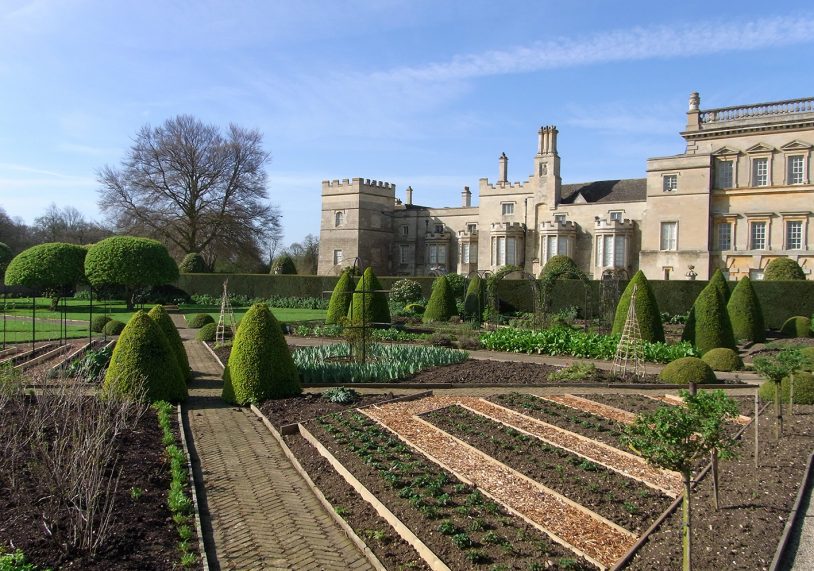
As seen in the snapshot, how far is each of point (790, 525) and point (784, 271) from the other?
93.2 feet

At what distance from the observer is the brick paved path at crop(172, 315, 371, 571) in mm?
5230

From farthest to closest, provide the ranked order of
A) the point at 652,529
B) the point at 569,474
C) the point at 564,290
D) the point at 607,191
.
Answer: the point at 607,191
the point at 564,290
the point at 569,474
the point at 652,529

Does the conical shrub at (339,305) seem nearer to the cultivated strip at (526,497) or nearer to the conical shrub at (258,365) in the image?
the conical shrub at (258,365)

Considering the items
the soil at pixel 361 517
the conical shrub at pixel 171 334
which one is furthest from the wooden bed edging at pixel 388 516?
the conical shrub at pixel 171 334

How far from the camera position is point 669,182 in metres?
38.2

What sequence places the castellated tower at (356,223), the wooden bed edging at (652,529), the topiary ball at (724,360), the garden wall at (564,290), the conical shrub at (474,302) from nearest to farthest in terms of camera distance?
the wooden bed edging at (652,529) < the topiary ball at (724,360) < the garden wall at (564,290) < the conical shrub at (474,302) < the castellated tower at (356,223)

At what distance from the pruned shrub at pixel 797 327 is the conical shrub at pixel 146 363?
21.3m

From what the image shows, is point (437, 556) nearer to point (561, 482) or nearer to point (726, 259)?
point (561, 482)

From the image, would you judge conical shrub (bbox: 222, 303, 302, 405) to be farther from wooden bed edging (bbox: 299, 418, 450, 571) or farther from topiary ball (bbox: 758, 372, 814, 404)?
topiary ball (bbox: 758, 372, 814, 404)

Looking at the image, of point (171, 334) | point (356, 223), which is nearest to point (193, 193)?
point (356, 223)

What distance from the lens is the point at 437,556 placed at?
496 centimetres

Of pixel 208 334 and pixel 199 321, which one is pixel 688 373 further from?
pixel 199 321

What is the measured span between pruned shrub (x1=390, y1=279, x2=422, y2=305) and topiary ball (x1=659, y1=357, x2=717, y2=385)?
72.0 feet

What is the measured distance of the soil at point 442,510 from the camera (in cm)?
497
